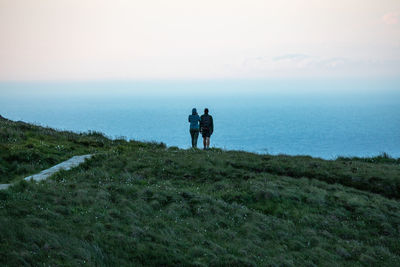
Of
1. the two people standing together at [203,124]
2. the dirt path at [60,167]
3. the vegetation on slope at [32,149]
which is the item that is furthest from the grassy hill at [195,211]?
the two people standing together at [203,124]

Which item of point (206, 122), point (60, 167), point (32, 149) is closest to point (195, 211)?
point (60, 167)

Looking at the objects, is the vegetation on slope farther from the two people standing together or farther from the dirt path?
the two people standing together

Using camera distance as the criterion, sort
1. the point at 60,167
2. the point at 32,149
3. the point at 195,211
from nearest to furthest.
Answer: the point at 195,211, the point at 60,167, the point at 32,149

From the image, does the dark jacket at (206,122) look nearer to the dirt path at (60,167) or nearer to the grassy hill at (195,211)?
the grassy hill at (195,211)

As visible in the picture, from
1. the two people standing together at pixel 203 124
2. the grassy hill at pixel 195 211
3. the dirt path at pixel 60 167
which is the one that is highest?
the two people standing together at pixel 203 124

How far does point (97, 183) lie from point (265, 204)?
23.5ft

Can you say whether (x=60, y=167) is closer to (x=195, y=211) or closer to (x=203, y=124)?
(x=195, y=211)

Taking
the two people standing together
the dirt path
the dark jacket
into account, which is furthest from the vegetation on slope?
the dark jacket

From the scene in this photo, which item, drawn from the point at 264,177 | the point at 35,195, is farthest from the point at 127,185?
the point at 264,177

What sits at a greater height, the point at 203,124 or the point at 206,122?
the point at 206,122

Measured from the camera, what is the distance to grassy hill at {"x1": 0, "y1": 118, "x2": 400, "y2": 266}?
9734 mm

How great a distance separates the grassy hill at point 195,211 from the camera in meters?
9.73

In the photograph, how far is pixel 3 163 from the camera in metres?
18.2

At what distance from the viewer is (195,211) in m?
13.4
